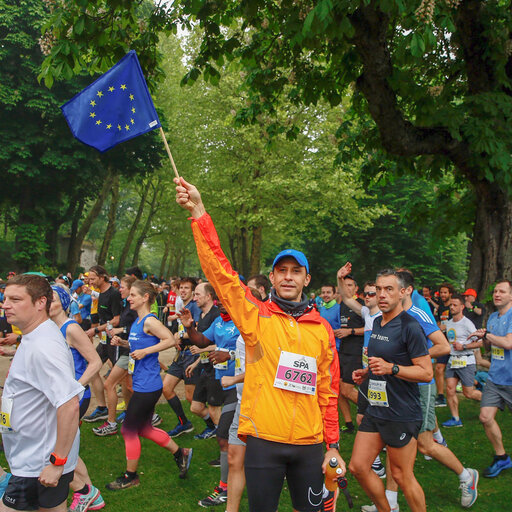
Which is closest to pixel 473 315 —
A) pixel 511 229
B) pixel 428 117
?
pixel 511 229

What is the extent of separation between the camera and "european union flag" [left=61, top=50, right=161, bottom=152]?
4.41m

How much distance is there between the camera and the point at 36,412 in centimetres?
303

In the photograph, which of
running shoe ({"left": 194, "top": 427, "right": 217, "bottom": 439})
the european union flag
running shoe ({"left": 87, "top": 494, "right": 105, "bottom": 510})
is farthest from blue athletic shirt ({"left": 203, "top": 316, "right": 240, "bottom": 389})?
the european union flag

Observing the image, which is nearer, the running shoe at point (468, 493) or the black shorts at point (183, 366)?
the running shoe at point (468, 493)

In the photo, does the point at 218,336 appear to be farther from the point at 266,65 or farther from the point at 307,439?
the point at 266,65

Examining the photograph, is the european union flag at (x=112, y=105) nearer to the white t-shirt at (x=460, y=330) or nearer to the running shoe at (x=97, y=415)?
the running shoe at (x=97, y=415)

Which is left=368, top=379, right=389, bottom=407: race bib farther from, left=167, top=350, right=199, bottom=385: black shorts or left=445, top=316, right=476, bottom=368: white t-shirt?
left=445, top=316, right=476, bottom=368: white t-shirt

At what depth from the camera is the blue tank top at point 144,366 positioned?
5.50 m

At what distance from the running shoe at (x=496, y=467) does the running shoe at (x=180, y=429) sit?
13.3 ft

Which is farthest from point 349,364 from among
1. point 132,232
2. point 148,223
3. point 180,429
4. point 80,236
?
point 148,223

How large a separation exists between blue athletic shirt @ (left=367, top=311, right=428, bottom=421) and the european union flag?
282 cm

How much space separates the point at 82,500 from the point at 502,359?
4.94 meters

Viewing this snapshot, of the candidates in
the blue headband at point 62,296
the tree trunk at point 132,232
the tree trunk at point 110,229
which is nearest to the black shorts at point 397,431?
the blue headband at point 62,296

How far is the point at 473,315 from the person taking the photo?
32.7 ft
